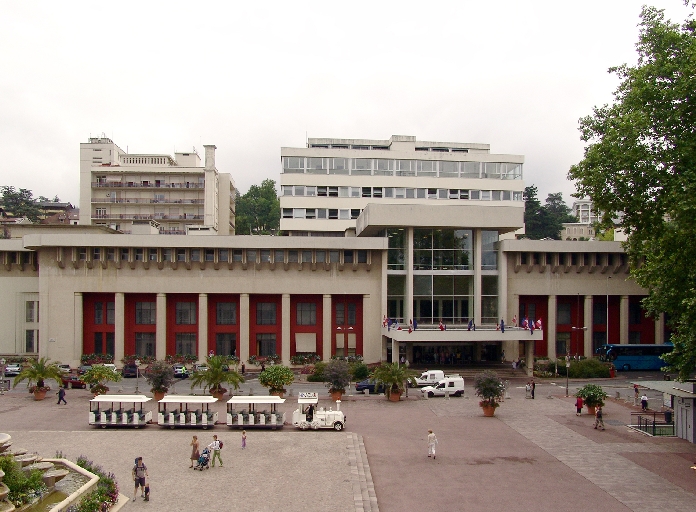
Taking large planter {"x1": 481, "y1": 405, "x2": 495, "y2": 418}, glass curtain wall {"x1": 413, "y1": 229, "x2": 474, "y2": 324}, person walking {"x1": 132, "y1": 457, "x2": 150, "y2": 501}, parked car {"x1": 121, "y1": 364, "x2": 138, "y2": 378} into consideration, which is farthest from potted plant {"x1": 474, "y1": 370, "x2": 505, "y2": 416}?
parked car {"x1": 121, "y1": 364, "x2": 138, "y2": 378}

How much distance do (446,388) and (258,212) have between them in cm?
9506

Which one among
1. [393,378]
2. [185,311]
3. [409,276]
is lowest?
[393,378]

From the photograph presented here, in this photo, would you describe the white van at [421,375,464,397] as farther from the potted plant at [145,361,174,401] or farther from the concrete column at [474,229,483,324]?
the potted plant at [145,361,174,401]

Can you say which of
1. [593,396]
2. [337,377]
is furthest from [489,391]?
[337,377]

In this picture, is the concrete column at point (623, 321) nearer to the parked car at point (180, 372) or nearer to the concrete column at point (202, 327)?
the concrete column at point (202, 327)

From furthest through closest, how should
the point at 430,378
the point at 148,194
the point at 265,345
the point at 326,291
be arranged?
the point at 148,194 < the point at 265,345 < the point at 326,291 < the point at 430,378

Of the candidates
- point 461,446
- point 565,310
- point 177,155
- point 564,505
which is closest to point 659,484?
point 564,505

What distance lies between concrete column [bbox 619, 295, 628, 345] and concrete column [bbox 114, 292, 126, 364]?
47164 mm

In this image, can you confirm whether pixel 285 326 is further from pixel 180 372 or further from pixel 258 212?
pixel 258 212

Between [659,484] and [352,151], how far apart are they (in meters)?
51.8

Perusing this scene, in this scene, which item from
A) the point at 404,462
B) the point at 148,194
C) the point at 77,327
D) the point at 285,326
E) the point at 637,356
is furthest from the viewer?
the point at 148,194

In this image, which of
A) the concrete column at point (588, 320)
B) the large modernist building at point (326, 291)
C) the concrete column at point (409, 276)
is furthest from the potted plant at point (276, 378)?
the concrete column at point (588, 320)

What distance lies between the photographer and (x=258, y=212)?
436 ft

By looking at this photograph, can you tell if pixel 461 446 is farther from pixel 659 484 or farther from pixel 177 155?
pixel 177 155
